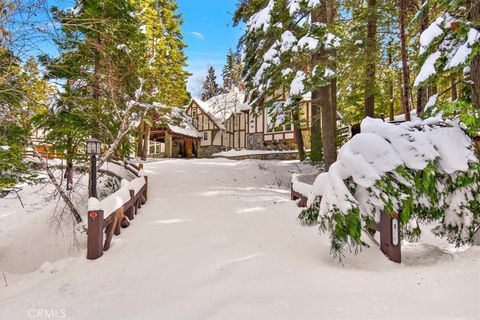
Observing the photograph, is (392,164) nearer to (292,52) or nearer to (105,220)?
(105,220)

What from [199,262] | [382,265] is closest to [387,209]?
[382,265]

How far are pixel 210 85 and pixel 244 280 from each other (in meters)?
45.1

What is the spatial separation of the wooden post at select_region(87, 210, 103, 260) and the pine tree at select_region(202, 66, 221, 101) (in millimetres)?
43492

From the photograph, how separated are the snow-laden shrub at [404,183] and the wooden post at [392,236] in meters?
0.10

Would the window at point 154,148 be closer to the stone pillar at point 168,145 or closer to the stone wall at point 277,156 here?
the stone pillar at point 168,145

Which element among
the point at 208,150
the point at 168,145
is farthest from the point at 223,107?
the point at 168,145

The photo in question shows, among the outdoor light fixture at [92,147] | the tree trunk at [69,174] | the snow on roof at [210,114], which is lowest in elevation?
the tree trunk at [69,174]

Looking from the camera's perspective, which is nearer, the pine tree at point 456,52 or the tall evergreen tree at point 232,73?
the pine tree at point 456,52

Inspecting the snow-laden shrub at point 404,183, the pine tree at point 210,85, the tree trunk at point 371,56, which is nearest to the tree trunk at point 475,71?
the snow-laden shrub at point 404,183

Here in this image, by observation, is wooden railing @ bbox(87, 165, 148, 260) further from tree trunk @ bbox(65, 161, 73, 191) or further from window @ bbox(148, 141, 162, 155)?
window @ bbox(148, 141, 162, 155)

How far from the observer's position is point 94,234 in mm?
4898

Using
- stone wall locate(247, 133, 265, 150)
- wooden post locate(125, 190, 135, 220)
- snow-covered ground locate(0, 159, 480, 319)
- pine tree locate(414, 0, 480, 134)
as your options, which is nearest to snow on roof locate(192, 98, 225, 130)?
stone wall locate(247, 133, 265, 150)

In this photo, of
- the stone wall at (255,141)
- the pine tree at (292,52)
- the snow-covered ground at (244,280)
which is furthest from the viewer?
the stone wall at (255,141)

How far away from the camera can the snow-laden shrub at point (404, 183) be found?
12.8ft
